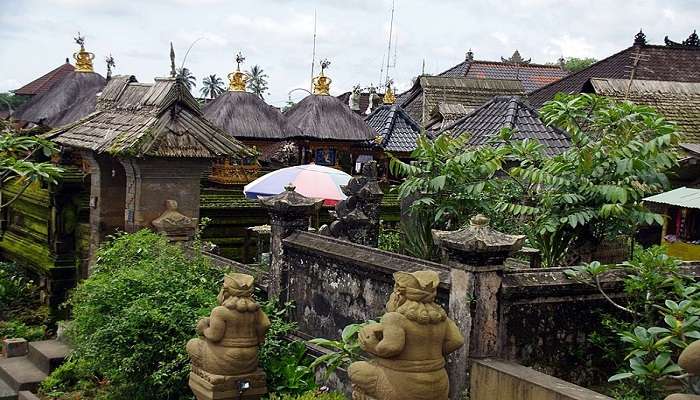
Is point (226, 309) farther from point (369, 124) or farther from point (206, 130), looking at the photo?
point (369, 124)

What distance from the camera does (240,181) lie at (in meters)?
21.5

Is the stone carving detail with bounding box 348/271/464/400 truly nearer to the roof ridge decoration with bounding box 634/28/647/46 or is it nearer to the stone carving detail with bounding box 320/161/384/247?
the stone carving detail with bounding box 320/161/384/247

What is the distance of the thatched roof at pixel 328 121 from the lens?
24156mm

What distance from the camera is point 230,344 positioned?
26.4 ft

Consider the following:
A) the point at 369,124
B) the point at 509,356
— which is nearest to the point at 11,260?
the point at 509,356

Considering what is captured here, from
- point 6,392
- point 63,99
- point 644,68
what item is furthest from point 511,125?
point 63,99

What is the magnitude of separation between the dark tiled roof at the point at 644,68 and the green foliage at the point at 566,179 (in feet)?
55.7

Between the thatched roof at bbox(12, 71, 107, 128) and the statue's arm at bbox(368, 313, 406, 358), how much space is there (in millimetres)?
17157

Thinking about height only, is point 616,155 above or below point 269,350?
above

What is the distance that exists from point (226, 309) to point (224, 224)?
7682 mm

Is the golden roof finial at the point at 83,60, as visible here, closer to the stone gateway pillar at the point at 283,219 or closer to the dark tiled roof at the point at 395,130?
the dark tiled roof at the point at 395,130

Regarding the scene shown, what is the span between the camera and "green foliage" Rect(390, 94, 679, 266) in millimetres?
8867

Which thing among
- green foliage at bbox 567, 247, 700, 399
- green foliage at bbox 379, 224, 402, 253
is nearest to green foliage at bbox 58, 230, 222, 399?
green foliage at bbox 379, 224, 402, 253

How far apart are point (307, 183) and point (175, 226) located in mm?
3415
